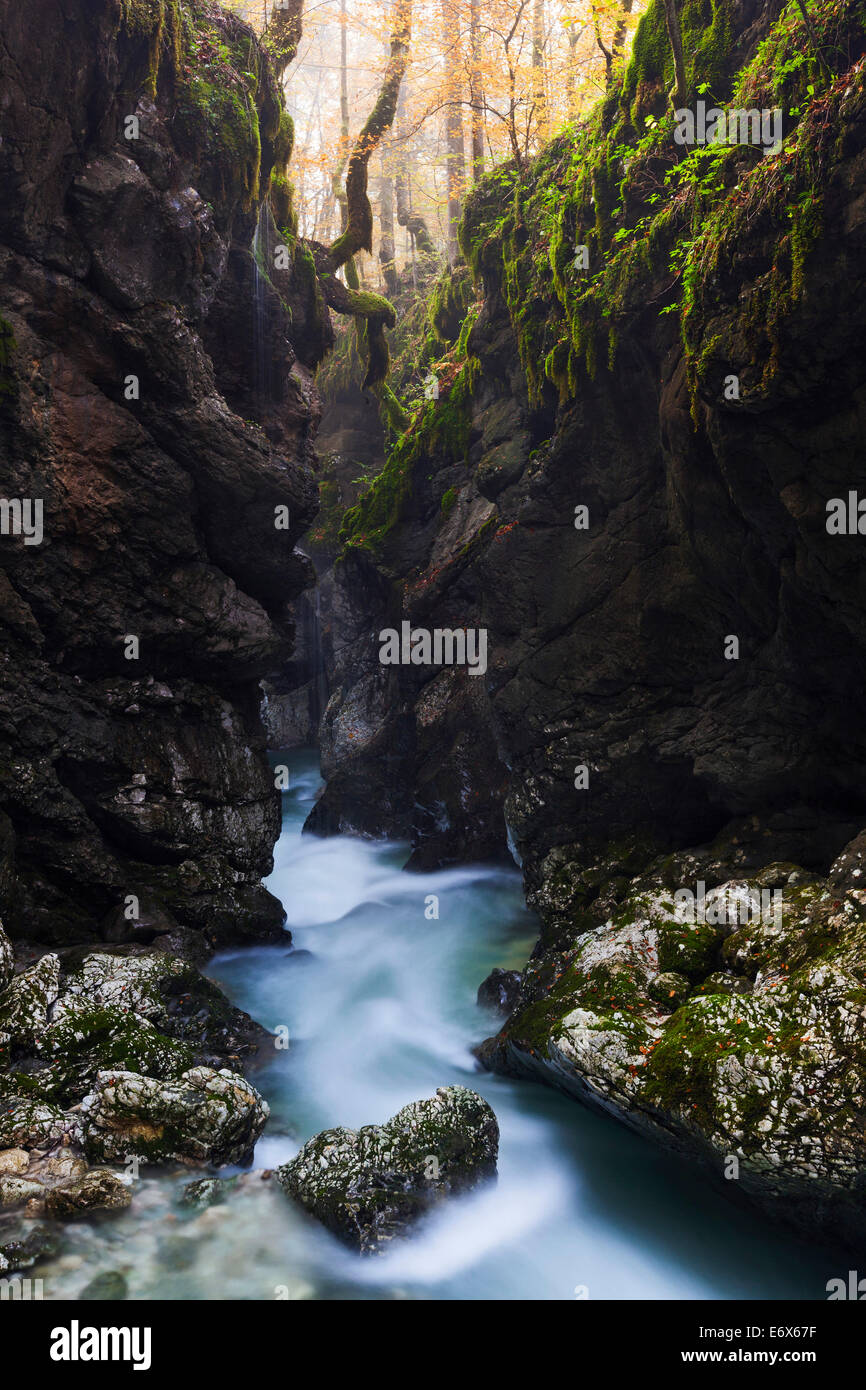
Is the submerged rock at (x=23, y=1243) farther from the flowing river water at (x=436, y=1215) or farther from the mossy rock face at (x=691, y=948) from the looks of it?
the mossy rock face at (x=691, y=948)

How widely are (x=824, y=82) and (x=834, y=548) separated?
3.81m

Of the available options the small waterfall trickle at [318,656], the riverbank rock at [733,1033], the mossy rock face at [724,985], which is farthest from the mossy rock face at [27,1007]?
the small waterfall trickle at [318,656]

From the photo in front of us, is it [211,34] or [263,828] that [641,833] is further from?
[211,34]

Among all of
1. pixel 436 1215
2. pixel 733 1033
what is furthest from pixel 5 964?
pixel 733 1033

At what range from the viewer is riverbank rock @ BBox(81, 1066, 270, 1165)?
243 inches

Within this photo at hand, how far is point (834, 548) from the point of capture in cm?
737

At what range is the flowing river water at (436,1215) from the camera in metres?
5.52

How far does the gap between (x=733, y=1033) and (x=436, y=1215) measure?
259cm

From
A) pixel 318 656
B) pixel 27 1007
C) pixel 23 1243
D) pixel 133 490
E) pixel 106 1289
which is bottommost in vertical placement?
pixel 106 1289

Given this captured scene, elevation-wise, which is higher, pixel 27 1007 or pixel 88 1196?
pixel 27 1007

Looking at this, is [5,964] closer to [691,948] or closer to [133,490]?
[133,490]

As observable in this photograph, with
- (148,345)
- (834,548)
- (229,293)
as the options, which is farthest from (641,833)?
(229,293)

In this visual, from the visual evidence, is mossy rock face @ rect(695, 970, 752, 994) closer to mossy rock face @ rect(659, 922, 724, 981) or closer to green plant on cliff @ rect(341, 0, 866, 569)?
mossy rock face @ rect(659, 922, 724, 981)

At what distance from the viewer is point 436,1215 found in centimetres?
614
